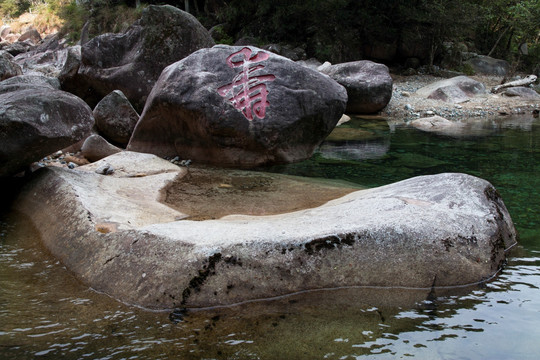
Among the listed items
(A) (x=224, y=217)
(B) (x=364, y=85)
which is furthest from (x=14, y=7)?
(A) (x=224, y=217)

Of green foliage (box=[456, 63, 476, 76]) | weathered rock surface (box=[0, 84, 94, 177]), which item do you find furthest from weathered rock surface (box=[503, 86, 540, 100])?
weathered rock surface (box=[0, 84, 94, 177])

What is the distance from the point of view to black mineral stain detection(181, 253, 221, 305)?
9.64 ft

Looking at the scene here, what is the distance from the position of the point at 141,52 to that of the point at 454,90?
10543mm

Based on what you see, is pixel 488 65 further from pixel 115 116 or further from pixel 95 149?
pixel 95 149

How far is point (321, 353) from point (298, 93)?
4.65 meters

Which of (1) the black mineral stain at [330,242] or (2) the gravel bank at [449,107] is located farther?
(2) the gravel bank at [449,107]

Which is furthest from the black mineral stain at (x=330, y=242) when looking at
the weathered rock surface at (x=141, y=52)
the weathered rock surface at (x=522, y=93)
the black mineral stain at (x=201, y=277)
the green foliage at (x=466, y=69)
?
the green foliage at (x=466, y=69)

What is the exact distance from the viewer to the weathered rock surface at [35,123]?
421 cm

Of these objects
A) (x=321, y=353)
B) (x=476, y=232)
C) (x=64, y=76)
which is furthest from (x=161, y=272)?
(x=64, y=76)

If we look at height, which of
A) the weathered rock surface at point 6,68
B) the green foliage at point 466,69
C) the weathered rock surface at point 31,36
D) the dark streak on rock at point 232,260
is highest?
the weathered rock surface at point 31,36

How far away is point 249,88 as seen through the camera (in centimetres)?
662

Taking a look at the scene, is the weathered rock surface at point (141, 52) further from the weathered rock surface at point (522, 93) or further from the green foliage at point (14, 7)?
→ the green foliage at point (14, 7)

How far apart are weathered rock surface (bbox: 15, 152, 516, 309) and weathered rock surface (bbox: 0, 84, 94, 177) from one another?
78cm

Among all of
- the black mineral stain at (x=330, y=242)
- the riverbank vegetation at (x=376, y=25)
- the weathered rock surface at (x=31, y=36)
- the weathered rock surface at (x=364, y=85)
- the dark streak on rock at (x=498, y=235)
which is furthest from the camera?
the weathered rock surface at (x=31, y=36)
